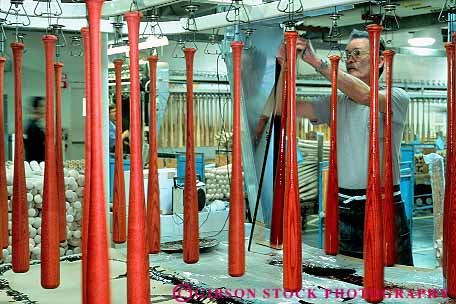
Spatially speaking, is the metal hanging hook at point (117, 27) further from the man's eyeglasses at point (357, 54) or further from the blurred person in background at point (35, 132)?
the blurred person in background at point (35, 132)

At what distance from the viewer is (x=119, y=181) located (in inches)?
74.4

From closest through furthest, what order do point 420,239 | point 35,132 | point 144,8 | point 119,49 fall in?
point 144,8 < point 119,49 < point 35,132 < point 420,239

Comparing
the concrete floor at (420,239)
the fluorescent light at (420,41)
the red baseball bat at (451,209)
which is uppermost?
the fluorescent light at (420,41)

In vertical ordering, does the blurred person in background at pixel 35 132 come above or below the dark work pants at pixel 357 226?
above

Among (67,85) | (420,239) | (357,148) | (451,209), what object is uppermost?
(67,85)

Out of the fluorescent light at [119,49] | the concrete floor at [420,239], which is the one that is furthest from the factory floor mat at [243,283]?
the concrete floor at [420,239]

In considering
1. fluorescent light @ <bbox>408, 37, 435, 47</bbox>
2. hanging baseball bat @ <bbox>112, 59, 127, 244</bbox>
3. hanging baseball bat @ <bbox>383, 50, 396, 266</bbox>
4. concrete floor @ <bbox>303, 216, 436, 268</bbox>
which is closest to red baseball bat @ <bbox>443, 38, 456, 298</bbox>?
hanging baseball bat @ <bbox>383, 50, 396, 266</bbox>

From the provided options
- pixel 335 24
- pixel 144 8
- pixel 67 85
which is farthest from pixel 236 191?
pixel 67 85

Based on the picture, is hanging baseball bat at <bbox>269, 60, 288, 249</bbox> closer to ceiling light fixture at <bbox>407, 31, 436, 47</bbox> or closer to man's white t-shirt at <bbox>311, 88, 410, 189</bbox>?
man's white t-shirt at <bbox>311, 88, 410, 189</bbox>

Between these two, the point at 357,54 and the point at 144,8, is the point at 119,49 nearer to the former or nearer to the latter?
the point at 144,8

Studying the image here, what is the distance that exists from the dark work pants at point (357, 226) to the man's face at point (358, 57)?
1.83 ft

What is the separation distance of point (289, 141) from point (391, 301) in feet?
1.70

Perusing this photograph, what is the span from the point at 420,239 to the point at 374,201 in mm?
5303

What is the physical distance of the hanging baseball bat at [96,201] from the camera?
970 mm
